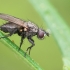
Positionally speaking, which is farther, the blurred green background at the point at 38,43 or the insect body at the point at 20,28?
the blurred green background at the point at 38,43

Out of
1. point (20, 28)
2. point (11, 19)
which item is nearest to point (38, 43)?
point (20, 28)

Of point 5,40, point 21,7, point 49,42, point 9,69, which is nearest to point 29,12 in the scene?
point 21,7

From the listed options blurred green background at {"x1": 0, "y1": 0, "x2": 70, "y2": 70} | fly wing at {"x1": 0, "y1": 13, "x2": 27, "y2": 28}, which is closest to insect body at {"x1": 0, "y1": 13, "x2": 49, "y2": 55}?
fly wing at {"x1": 0, "y1": 13, "x2": 27, "y2": 28}

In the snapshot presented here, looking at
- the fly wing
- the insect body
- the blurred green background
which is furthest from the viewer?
the blurred green background

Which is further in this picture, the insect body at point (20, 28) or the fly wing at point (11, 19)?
the insect body at point (20, 28)

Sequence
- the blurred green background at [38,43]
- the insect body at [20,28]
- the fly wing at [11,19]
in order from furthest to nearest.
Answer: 1. the blurred green background at [38,43]
2. the insect body at [20,28]
3. the fly wing at [11,19]

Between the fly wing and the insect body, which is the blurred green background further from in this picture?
the fly wing

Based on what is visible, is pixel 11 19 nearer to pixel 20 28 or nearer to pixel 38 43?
pixel 20 28

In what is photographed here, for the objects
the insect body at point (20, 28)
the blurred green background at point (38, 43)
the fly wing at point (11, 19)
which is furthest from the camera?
the blurred green background at point (38, 43)

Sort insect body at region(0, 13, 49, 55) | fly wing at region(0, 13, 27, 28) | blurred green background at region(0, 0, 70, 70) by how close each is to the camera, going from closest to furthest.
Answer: fly wing at region(0, 13, 27, 28)
insect body at region(0, 13, 49, 55)
blurred green background at region(0, 0, 70, 70)

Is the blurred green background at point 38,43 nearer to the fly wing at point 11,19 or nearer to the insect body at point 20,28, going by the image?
the insect body at point 20,28

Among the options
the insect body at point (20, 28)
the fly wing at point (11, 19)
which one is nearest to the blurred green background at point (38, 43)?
the insect body at point (20, 28)
